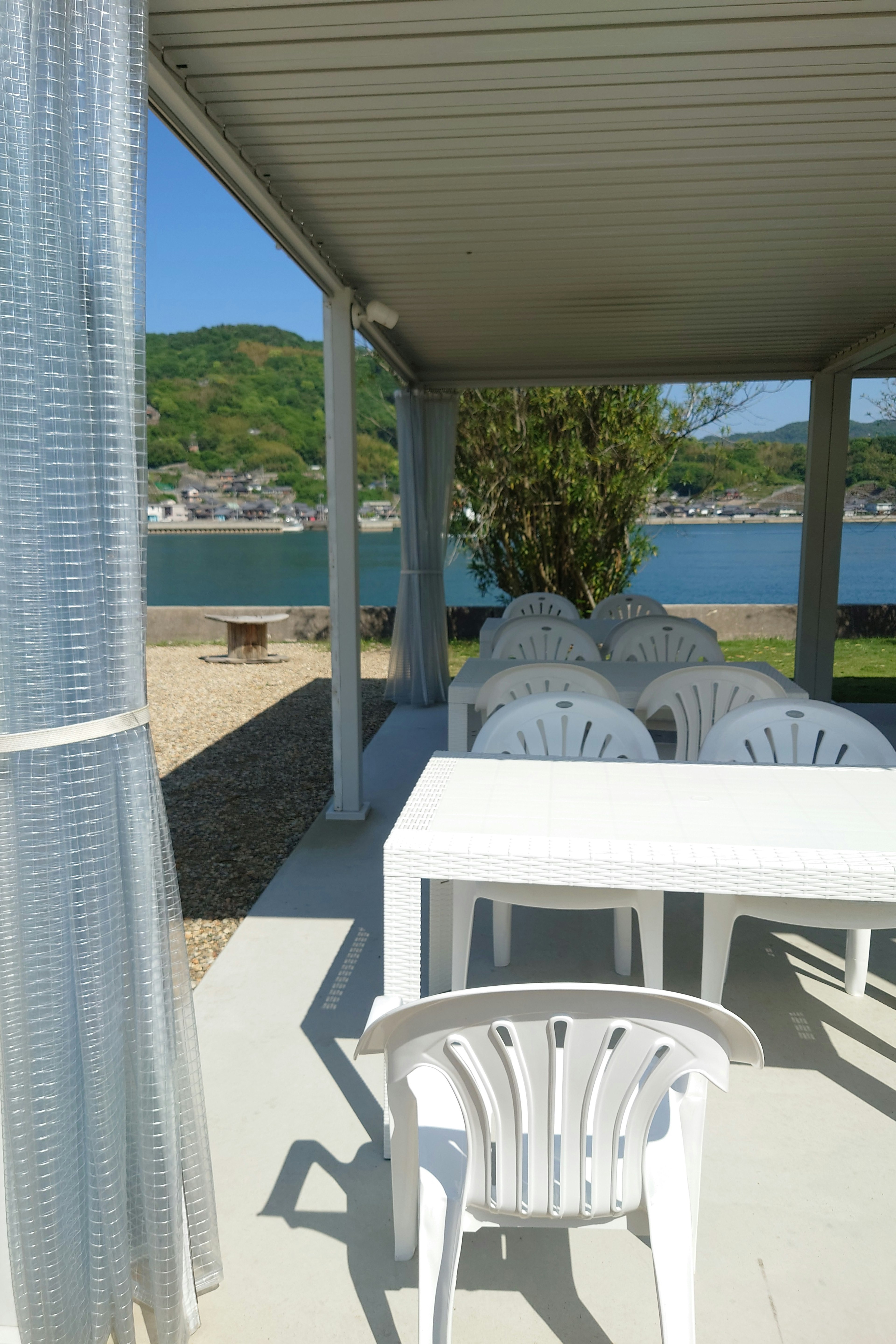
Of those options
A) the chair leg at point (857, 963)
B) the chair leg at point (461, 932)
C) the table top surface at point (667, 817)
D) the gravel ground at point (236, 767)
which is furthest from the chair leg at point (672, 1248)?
the gravel ground at point (236, 767)

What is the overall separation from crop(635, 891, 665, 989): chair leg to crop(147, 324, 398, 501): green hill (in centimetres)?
2739

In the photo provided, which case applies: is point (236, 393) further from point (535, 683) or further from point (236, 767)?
point (535, 683)

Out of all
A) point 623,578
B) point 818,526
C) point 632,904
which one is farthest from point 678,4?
point 623,578

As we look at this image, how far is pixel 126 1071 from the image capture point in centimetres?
147

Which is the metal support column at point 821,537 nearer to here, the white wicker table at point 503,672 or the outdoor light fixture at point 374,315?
the white wicker table at point 503,672

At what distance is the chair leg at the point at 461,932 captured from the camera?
2.16 m

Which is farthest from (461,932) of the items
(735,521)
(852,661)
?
(735,521)

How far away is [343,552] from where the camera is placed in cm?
426

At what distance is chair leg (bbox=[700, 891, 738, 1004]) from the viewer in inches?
81.0

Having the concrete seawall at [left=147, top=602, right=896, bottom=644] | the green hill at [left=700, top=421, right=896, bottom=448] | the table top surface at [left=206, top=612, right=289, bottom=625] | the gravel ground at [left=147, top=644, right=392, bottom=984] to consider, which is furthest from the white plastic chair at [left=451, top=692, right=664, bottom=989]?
the concrete seawall at [left=147, top=602, right=896, bottom=644]

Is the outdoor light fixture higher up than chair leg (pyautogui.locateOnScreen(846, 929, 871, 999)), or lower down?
higher up

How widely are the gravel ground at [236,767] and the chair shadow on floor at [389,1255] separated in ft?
3.34

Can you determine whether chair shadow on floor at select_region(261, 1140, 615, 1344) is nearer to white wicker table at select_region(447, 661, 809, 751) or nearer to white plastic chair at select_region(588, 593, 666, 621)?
white wicker table at select_region(447, 661, 809, 751)

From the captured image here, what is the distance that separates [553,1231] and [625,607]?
16.4 feet
